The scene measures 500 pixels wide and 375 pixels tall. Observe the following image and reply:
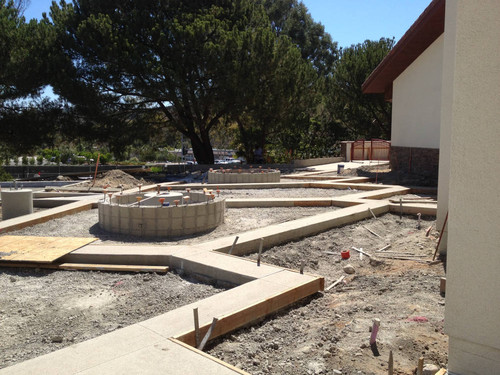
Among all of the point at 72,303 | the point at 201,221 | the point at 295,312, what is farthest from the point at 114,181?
the point at 295,312

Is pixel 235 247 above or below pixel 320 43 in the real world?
below

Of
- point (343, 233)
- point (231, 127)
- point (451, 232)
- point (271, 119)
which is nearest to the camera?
point (451, 232)

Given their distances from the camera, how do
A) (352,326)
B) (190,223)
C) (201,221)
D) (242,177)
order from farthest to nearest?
(242,177)
(201,221)
(190,223)
(352,326)

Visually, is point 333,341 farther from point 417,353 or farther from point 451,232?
point 451,232

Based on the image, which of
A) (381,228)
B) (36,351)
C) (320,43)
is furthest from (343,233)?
(320,43)

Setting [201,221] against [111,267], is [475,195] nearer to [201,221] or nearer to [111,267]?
[111,267]

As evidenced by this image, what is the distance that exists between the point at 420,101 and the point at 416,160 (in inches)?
89.3

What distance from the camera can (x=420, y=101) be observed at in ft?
60.2

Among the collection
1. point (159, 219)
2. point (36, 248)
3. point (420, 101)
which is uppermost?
point (420, 101)

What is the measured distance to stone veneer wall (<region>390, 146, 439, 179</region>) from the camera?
55.8 feet

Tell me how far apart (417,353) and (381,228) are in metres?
5.67

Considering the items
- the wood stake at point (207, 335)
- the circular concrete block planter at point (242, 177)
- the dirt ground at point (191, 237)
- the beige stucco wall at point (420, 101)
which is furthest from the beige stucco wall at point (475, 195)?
the beige stucco wall at point (420, 101)

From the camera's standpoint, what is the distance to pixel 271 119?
83.1ft

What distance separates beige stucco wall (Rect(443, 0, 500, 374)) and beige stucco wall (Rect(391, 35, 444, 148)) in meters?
A: 14.7
